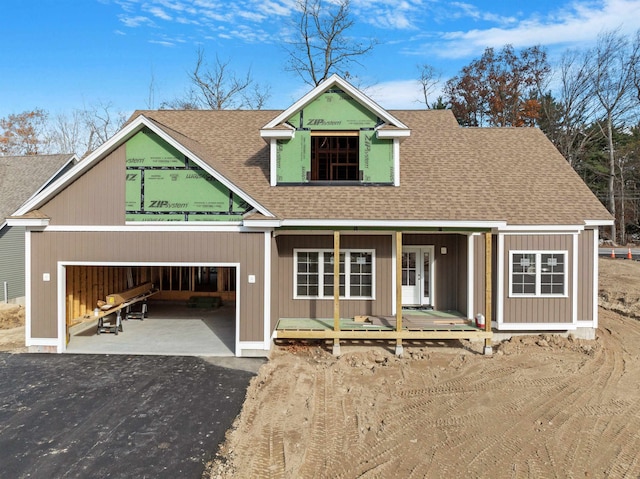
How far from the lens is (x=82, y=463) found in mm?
→ 5145

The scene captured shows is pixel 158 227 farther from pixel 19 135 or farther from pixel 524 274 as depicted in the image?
pixel 19 135

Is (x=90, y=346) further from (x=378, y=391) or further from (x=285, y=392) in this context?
(x=378, y=391)

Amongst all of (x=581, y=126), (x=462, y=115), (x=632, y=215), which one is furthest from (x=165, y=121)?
(x=632, y=215)

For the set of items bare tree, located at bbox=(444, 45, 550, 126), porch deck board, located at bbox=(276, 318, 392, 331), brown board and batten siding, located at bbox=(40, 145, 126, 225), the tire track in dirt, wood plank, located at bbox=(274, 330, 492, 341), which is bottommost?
the tire track in dirt

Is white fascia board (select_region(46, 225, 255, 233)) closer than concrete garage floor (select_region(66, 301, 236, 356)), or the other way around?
white fascia board (select_region(46, 225, 255, 233))

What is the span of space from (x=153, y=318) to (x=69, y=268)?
316 centimetres

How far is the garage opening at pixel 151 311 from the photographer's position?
10023mm

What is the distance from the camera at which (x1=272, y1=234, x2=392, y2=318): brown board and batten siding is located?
37.0 ft

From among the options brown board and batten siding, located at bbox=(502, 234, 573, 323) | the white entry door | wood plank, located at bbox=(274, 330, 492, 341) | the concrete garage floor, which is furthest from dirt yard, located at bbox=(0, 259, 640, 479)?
the white entry door

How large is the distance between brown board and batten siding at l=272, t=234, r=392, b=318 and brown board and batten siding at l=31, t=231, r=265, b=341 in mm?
2001

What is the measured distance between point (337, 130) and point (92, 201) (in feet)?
20.4

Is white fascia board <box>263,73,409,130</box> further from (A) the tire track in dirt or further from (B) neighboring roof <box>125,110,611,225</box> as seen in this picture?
(A) the tire track in dirt

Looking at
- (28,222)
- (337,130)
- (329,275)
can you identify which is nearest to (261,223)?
(329,275)

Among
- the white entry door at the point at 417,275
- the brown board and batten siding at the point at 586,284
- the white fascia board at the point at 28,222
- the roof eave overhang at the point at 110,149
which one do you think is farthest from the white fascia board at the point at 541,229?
the white fascia board at the point at 28,222
